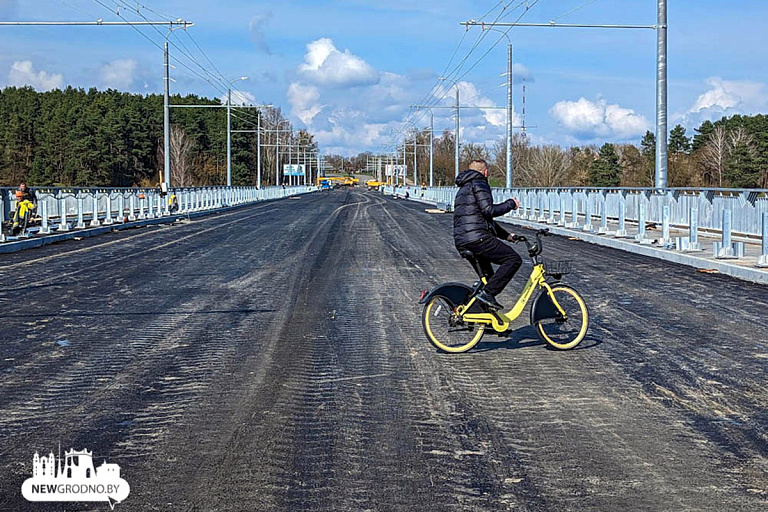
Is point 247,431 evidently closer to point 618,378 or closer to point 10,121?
point 618,378

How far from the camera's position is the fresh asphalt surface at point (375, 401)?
5.17m

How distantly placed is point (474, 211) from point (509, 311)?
3.66 feet

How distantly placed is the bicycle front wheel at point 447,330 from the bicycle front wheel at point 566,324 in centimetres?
69

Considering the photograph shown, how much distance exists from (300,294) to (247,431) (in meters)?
7.40

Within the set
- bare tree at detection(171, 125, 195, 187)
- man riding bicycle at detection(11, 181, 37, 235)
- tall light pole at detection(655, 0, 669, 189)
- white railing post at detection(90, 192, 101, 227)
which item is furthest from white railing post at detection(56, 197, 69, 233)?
bare tree at detection(171, 125, 195, 187)

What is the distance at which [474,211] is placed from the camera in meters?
9.09

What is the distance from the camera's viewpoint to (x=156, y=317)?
11492mm

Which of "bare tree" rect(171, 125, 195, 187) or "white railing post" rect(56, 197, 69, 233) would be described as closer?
"white railing post" rect(56, 197, 69, 233)

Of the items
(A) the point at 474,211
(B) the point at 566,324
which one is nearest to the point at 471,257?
(A) the point at 474,211

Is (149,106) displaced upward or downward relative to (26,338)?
upward

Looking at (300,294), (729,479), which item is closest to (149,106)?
(300,294)

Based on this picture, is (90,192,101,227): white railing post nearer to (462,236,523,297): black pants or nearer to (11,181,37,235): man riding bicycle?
(11,181,37,235): man riding bicycle

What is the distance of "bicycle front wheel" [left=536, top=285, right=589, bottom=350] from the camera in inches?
364

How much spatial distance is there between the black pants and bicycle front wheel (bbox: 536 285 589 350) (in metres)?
0.57
